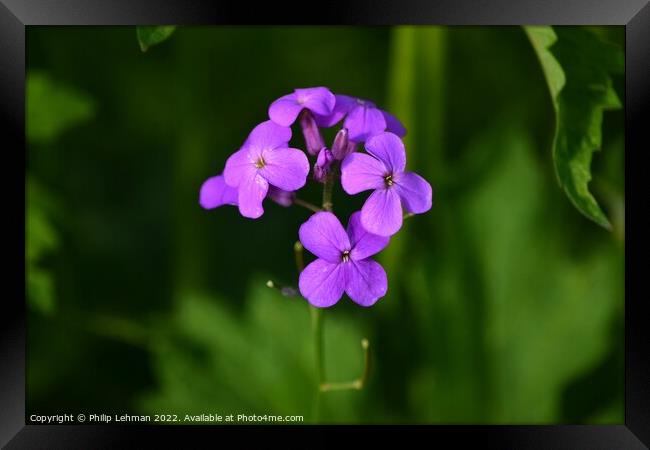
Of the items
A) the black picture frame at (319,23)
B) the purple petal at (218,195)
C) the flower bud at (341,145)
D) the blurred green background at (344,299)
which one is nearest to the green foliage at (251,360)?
the blurred green background at (344,299)

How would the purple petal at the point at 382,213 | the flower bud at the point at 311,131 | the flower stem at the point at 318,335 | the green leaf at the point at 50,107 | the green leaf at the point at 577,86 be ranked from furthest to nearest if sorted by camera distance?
the green leaf at the point at 50,107 < the flower stem at the point at 318,335 < the green leaf at the point at 577,86 < the flower bud at the point at 311,131 < the purple petal at the point at 382,213

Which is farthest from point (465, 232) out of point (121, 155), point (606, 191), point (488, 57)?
point (121, 155)

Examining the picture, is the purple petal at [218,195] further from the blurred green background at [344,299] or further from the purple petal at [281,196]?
the blurred green background at [344,299]

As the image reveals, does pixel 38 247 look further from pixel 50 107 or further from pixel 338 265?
pixel 338 265

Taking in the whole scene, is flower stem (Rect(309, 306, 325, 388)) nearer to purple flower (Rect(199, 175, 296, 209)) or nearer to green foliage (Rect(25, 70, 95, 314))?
Result: purple flower (Rect(199, 175, 296, 209))

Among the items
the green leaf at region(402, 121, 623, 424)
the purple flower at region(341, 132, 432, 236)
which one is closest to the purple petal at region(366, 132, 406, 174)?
the purple flower at region(341, 132, 432, 236)
